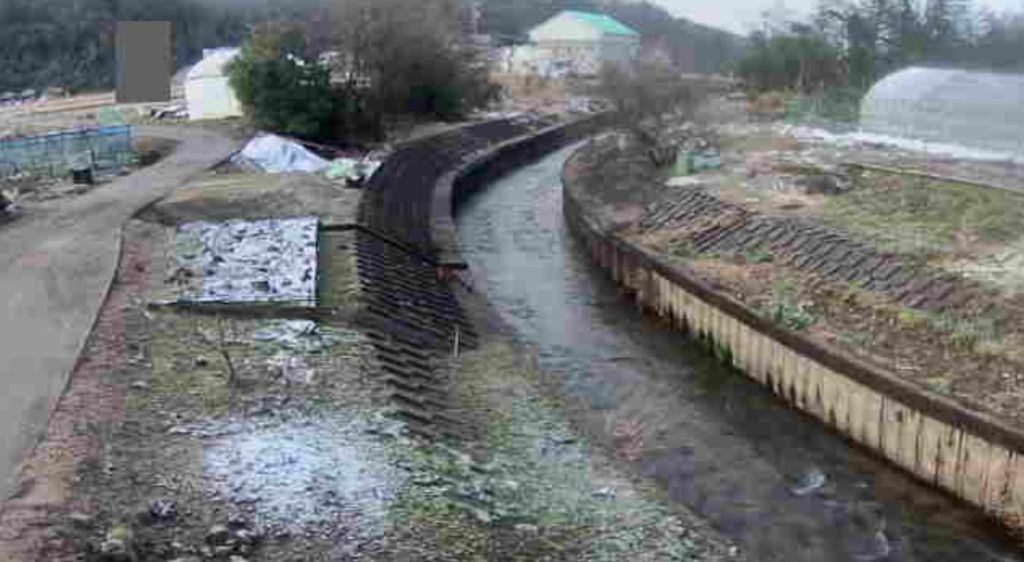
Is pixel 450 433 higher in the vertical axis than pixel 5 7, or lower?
lower

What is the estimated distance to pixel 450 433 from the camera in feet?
47.4

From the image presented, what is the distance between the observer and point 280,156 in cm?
3147

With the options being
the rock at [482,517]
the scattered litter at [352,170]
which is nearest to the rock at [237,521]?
the rock at [482,517]

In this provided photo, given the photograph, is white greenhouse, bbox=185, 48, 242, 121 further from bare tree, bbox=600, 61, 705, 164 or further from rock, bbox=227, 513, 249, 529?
rock, bbox=227, 513, 249, 529

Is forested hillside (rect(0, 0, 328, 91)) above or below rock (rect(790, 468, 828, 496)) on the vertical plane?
above

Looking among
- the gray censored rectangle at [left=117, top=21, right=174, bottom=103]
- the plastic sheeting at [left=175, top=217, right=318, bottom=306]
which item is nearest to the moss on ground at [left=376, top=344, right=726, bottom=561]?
the plastic sheeting at [left=175, top=217, right=318, bottom=306]

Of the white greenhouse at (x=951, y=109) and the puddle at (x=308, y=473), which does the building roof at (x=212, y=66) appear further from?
the puddle at (x=308, y=473)

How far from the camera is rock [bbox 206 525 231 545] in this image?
34.6ft

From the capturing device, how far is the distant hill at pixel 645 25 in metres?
93.2

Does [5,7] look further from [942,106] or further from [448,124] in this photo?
[942,106]

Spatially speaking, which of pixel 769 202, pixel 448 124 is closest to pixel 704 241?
pixel 769 202

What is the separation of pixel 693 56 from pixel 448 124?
171 feet

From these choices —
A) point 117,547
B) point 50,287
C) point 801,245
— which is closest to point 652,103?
point 801,245

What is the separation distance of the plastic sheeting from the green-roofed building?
5309cm
